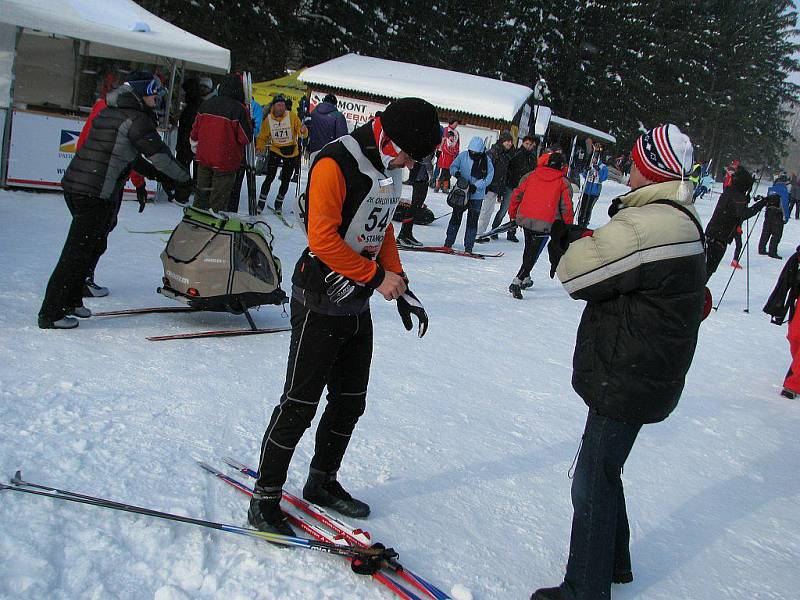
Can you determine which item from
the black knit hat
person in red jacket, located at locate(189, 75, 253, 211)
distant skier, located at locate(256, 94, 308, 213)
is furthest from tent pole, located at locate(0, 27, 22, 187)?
the black knit hat

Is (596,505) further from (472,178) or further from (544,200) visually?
(472,178)

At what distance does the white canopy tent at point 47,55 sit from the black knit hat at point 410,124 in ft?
26.9

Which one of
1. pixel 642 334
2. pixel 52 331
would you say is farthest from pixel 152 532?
pixel 52 331

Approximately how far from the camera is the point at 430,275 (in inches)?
370

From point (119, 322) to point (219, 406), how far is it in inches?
63.9

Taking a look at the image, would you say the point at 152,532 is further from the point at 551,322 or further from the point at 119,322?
the point at 551,322

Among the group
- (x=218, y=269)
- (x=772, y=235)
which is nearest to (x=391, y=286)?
(x=218, y=269)

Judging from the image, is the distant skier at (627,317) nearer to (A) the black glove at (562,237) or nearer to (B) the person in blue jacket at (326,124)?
(A) the black glove at (562,237)

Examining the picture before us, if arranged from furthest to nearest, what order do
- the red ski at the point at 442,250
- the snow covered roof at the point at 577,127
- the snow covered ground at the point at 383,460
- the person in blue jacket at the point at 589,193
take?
the snow covered roof at the point at 577,127
the person in blue jacket at the point at 589,193
the red ski at the point at 442,250
the snow covered ground at the point at 383,460

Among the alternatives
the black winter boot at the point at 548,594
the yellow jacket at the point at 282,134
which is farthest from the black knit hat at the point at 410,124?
the yellow jacket at the point at 282,134

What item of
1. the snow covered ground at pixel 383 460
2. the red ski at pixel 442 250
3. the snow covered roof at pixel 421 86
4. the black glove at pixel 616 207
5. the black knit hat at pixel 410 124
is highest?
the snow covered roof at pixel 421 86

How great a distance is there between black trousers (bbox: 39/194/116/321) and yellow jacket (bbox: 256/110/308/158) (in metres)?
6.65

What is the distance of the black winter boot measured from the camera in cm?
296

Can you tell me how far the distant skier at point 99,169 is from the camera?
16.3 feet
